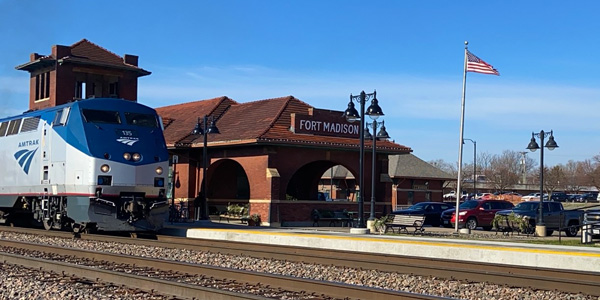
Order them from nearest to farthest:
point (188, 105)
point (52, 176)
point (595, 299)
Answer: point (595, 299), point (52, 176), point (188, 105)

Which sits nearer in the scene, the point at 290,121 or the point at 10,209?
the point at 10,209

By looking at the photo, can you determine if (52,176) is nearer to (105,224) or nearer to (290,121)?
(105,224)

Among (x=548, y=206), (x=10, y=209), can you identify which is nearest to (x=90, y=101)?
(x=10, y=209)

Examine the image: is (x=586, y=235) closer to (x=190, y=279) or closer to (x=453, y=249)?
(x=453, y=249)

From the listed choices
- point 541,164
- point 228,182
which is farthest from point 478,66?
point 228,182

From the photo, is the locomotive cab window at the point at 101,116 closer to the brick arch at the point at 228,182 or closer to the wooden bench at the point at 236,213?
the wooden bench at the point at 236,213

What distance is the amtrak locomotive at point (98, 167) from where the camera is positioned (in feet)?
63.5

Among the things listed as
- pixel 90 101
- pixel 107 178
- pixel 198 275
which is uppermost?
pixel 90 101

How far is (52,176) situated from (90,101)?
8.42ft

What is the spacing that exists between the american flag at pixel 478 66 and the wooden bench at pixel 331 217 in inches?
372

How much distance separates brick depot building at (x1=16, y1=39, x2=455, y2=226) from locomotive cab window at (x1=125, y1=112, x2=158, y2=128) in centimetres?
497

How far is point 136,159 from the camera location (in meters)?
20.0

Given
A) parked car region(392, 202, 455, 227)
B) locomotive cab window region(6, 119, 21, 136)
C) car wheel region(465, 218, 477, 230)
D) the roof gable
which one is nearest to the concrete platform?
locomotive cab window region(6, 119, 21, 136)

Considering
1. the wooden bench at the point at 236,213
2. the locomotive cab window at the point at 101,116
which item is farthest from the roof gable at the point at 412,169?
the locomotive cab window at the point at 101,116
